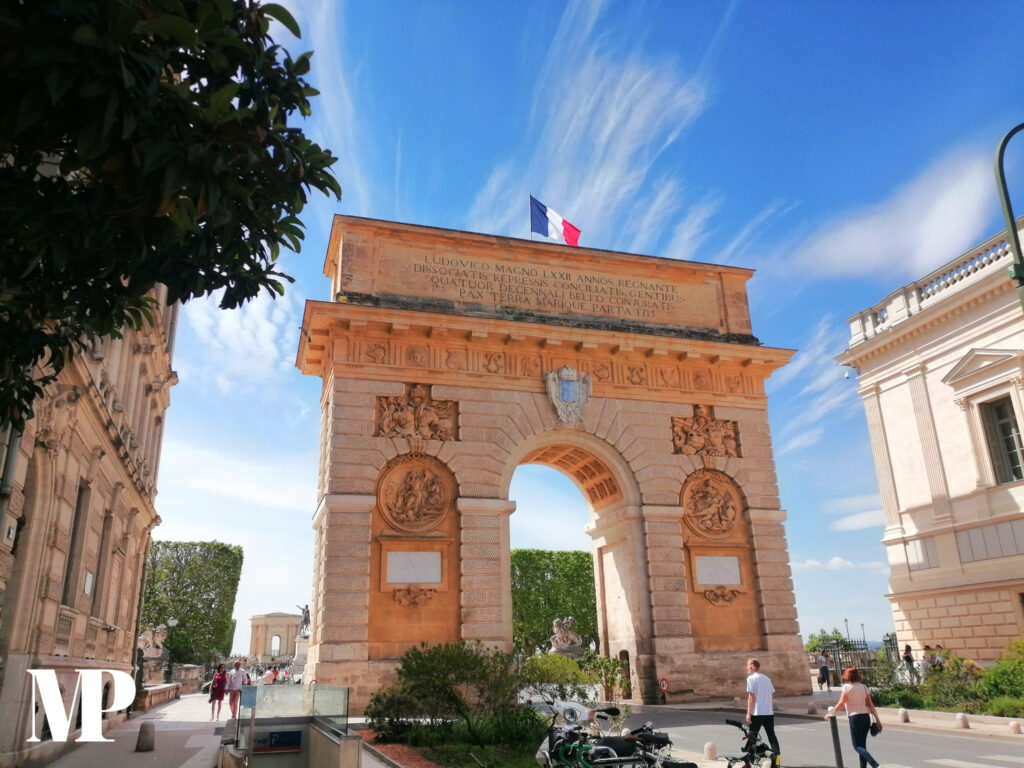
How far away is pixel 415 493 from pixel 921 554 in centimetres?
1739

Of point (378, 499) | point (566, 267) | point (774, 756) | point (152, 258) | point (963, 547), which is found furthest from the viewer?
point (963, 547)

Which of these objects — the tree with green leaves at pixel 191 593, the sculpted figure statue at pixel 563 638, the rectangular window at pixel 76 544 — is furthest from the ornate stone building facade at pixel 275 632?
the rectangular window at pixel 76 544

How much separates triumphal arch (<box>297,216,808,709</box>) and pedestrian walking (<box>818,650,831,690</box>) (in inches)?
236

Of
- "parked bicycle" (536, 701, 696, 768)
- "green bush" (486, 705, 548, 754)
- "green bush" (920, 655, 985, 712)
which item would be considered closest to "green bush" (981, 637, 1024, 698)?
"green bush" (920, 655, 985, 712)

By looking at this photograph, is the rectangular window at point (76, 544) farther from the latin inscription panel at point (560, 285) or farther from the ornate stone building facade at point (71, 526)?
the latin inscription panel at point (560, 285)

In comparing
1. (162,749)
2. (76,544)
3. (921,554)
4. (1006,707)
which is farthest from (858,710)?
(921,554)

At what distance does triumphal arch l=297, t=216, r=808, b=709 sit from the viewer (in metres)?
18.7

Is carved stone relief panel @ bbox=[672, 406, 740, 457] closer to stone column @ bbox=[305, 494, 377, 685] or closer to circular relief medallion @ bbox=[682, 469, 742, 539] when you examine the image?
circular relief medallion @ bbox=[682, 469, 742, 539]

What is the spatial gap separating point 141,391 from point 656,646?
16.2 m

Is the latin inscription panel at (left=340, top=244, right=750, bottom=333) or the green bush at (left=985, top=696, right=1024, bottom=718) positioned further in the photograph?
the latin inscription panel at (left=340, top=244, right=750, bottom=333)

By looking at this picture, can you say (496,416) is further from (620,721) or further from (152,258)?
(152,258)

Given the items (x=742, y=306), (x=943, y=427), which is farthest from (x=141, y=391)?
(x=943, y=427)

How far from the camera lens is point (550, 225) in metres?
24.4

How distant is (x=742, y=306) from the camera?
78.2ft
